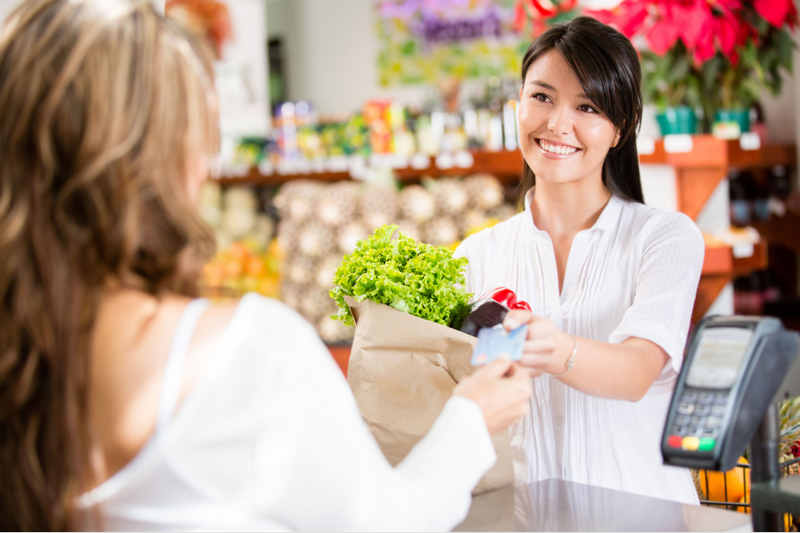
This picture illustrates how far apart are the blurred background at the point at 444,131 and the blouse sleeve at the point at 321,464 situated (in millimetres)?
263

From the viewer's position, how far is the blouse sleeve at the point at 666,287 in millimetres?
1492

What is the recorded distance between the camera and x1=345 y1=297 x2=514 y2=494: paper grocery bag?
135cm

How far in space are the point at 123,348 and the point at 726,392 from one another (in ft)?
2.58

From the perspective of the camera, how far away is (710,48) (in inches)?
132

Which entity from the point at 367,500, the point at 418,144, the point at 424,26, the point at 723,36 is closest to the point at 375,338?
the point at 367,500

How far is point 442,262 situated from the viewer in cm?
154

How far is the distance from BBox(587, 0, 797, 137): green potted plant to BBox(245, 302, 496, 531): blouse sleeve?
9.64ft

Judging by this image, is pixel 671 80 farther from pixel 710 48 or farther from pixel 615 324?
pixel 615 324

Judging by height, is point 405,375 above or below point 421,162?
below

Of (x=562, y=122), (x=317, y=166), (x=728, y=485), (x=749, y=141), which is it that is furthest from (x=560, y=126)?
(x=317, y=166)

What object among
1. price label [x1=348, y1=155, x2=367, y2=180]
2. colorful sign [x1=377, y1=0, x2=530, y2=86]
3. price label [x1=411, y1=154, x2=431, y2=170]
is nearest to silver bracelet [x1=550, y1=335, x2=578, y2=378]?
price label [x1=411, y1=154, x2=431, y2=170]

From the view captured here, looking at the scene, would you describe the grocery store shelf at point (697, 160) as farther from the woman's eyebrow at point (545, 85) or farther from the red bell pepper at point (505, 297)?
the red bell pepper at point (505, 297)

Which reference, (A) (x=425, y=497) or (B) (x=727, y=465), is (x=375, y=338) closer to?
(A) (x=425, y=497)

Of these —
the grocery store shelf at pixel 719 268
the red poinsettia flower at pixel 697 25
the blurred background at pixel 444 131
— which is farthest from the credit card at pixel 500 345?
the red poinsettia flower at pixel 697 25
